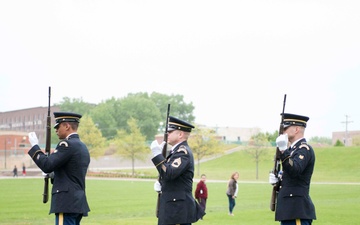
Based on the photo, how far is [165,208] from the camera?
9.70m

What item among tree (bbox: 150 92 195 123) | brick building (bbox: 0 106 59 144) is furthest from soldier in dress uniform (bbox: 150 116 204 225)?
tree (bbox: 150 92 195 123)

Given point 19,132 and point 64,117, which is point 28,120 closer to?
point 19,132

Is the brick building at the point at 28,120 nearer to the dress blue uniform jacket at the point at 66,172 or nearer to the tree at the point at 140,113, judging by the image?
the tree at the point at 140,113

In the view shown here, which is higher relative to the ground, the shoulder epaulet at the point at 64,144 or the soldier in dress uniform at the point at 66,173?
the shoulder epaulet at the point at 64,144

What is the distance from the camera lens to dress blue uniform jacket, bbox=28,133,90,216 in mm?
9633

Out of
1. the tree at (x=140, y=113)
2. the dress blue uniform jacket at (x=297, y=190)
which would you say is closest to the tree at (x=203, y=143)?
the tree at (x=140, y=113)

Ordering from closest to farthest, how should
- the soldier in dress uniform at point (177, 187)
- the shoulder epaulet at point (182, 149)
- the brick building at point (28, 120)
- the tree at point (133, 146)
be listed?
the soldier in dress uniform at point (177, 187), the shoulder epaulet at point (182, 149), the tree at point (133, 146), the brick building at point (28, 120)

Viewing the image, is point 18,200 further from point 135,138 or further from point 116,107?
point 116,107

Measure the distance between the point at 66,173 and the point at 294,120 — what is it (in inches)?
144

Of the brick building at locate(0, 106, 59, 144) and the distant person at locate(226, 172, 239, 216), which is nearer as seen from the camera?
the distant person at locate(226, 172, 239, 216)

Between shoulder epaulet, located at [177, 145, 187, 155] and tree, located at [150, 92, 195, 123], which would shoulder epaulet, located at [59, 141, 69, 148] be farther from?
tree, located at [150, 92, 195, 123]

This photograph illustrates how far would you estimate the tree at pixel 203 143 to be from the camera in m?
82.0

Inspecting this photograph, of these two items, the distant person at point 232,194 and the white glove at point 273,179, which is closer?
Result: the white glove at point 273,179

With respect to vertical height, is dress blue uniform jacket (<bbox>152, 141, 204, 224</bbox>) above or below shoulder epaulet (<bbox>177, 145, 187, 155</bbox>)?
below
